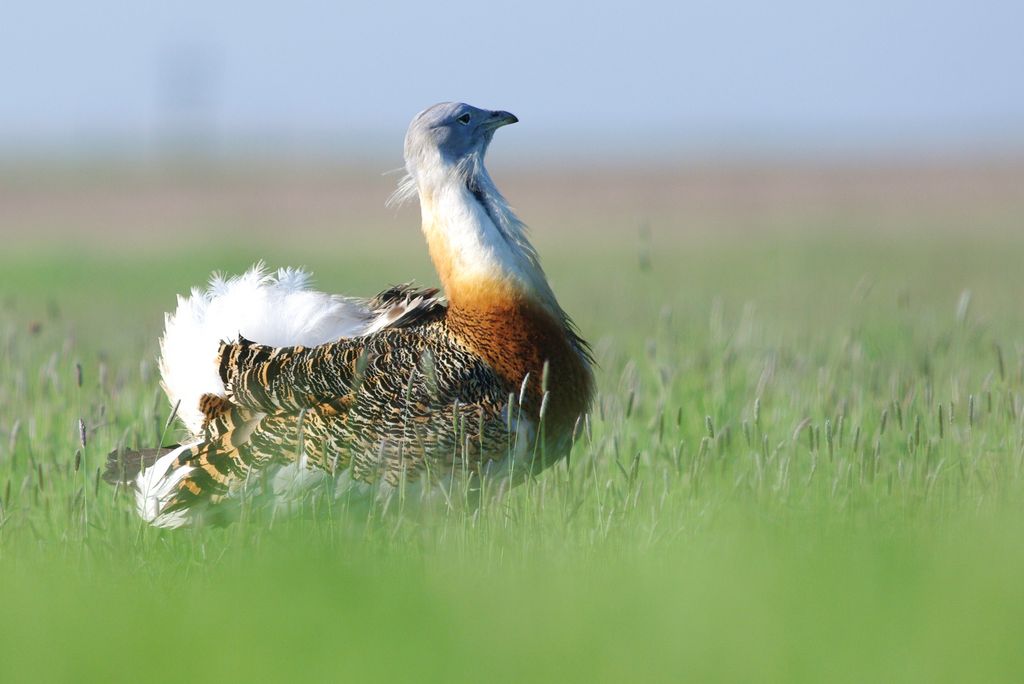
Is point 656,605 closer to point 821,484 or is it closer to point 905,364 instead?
point 821,484

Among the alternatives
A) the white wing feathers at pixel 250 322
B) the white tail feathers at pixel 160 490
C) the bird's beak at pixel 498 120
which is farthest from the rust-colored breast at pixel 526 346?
the white tail feathers at pixel 160 490

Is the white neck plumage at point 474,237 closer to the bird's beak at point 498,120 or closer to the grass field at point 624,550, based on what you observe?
the bird's beak at point 498,120

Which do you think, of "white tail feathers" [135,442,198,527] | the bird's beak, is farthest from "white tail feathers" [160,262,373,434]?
the bird's beak

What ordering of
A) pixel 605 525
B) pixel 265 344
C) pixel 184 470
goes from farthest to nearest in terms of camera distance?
pixel 265 344
pixel 184 470
pixel 605 525

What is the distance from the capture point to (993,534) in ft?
9.04

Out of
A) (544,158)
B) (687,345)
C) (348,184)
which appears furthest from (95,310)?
(544,158)

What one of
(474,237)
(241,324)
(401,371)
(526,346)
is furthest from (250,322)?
(526,346)

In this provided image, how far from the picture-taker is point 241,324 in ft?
13.6

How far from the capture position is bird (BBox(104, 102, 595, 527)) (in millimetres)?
3736

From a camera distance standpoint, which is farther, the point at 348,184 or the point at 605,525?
the point at 348,184

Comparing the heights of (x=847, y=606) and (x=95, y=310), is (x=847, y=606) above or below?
above

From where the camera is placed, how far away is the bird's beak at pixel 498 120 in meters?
4.29

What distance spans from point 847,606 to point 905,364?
2.96 m

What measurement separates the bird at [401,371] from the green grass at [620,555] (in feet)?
0.45
